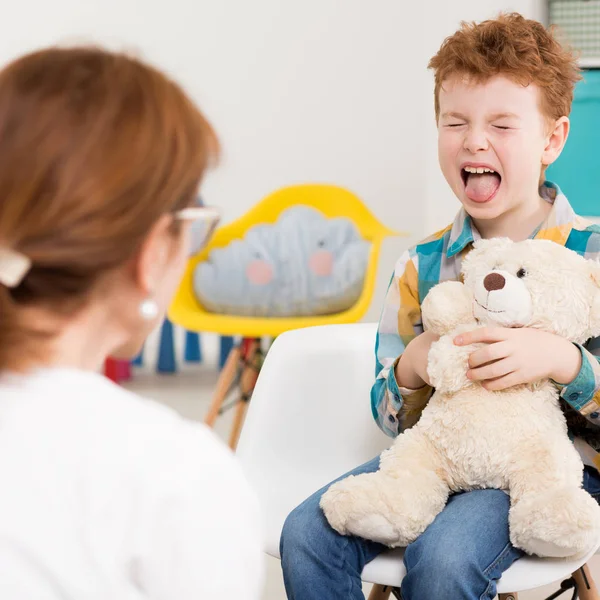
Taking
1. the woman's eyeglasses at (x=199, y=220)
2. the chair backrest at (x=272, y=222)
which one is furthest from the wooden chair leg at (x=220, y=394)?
the woman's eyeglasses at (x=199, y=220)

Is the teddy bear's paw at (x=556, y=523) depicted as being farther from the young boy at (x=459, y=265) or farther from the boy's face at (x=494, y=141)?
the boy's face at (x=494, y=141)

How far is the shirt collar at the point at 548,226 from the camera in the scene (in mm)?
1175

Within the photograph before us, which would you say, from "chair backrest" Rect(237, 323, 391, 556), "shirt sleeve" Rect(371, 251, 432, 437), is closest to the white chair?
"chair backrest" Rect(237, 323, 391, 556)

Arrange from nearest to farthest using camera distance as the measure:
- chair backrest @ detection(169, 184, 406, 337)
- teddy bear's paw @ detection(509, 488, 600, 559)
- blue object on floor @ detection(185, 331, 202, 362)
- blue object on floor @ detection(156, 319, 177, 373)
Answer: teddy bear's paw @ detection(509, 488, 600, 559)
chair backrest @ detection(169, 184, 406, 337)
blue object on floor @ detection(156, 319, 177, 373)
blue object on floor @ detection(185, 331, 202, 362)

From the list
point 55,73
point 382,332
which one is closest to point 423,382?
point 382,332

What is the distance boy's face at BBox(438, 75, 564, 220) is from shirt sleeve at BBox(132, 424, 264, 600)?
0.68m

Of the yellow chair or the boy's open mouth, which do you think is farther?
the yellow chair

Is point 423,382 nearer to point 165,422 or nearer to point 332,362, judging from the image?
point 332,362

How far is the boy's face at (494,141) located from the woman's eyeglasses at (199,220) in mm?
553

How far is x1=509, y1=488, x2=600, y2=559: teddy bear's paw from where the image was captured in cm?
96

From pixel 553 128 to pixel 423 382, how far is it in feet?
1.25

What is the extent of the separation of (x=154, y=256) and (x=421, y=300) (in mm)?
637

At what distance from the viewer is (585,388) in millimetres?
1053

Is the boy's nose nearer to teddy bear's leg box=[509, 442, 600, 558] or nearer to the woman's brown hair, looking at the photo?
teddy bear's leg box=[509, 442, 600, 558]
